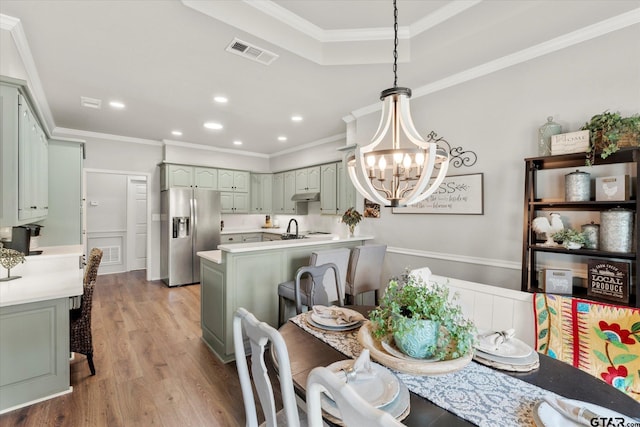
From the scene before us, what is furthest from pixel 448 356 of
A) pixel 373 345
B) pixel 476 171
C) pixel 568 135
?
pixel 476 171

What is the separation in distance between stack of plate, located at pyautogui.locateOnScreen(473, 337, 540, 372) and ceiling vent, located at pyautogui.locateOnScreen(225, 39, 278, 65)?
258 centimetres

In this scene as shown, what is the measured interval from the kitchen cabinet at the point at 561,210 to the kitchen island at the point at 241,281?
2.03m

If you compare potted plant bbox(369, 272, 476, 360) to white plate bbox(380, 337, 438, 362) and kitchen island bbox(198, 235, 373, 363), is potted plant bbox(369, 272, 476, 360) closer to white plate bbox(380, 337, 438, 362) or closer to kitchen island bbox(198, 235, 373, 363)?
white plate bbox(380, 337, 438, 362)

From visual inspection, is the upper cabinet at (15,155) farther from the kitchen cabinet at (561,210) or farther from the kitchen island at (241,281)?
the kitchen cabinet at (561,210)

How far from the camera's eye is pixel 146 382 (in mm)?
2432

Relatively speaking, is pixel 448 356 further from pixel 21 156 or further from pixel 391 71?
pixel 21 156

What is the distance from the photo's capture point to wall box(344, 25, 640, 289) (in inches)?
83.1

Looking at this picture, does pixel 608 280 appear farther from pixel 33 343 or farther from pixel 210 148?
pixel 210 148

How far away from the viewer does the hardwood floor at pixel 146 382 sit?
2.02 metres

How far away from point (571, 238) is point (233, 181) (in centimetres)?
572

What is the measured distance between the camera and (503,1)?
6.63ft

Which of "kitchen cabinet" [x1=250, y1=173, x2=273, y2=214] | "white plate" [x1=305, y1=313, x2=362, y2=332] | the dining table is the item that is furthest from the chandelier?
"kitchen cabinet" [x1=250, y1=173, x2=273, y2=214]

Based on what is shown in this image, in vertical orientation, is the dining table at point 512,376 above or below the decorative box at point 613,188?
below

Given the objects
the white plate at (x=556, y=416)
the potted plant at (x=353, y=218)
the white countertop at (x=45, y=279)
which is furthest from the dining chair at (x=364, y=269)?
the white countertop at (x=45, y=279)
